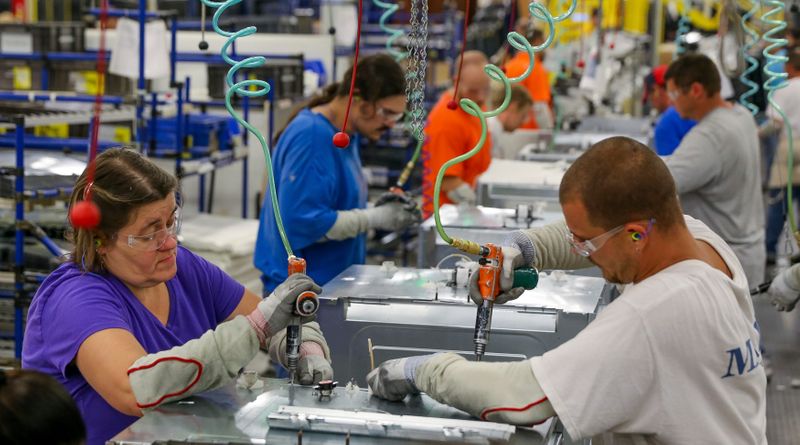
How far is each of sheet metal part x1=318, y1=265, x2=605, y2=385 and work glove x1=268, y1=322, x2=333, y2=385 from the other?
0.73 ft

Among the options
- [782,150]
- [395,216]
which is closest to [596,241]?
[395,216]

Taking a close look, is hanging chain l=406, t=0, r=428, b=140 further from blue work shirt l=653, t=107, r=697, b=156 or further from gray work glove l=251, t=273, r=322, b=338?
blue work shirt l=653, t=107, r=697, b=156

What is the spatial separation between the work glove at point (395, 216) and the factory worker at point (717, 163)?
3.91ft

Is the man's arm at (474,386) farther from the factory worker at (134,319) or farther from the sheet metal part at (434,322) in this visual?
the sheet metal part at (434,322)

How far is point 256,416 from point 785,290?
7.00 ft

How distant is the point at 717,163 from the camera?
4621 millimetres

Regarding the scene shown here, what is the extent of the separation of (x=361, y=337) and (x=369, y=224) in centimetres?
101

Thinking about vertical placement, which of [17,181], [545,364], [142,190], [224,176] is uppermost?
[142,190]

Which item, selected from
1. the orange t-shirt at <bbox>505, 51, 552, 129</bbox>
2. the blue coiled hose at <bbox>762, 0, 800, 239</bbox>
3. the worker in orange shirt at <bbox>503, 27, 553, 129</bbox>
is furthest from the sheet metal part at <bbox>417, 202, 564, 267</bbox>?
the orange t-shirt at <bbox>505, 51, 552, 129</bbox>

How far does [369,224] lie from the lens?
3787 millimetres

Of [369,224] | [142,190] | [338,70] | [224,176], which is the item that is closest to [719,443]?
[142,190]

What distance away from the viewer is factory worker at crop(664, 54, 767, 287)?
15.1 ft

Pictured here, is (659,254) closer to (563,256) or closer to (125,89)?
(563,256)

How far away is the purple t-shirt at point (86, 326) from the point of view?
2.16m
